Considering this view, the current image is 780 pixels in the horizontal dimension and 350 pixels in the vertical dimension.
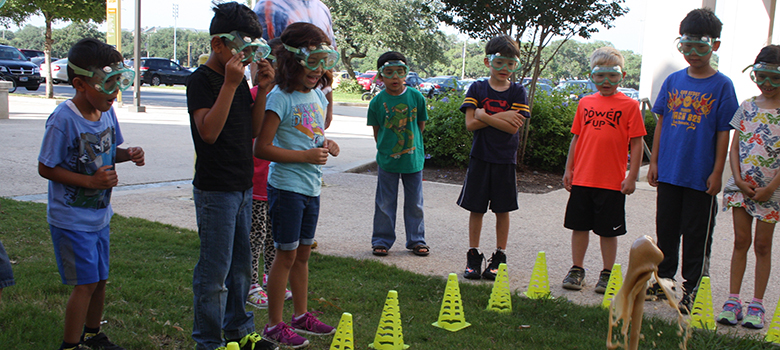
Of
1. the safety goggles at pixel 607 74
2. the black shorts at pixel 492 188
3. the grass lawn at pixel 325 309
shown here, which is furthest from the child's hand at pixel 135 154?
the safety goggles at pixel 607 74

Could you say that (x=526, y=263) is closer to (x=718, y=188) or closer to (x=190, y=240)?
(x=718, y=188)

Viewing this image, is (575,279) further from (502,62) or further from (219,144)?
(219,144)

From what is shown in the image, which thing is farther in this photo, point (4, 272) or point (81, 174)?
point (81, 174)

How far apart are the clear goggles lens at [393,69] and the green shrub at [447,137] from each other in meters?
4.92

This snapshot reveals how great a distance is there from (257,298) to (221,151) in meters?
1.52

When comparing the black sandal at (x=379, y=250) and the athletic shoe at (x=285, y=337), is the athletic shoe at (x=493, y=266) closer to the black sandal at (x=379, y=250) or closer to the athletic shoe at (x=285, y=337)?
the black sandal at (x=379, y=250)

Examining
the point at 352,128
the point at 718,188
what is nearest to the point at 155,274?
the point at 718,188

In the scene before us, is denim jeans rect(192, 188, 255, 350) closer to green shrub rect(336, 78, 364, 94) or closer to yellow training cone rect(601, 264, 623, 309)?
yellow training cone rect(601, 264, 623, 309)

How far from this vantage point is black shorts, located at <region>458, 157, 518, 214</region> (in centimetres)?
493

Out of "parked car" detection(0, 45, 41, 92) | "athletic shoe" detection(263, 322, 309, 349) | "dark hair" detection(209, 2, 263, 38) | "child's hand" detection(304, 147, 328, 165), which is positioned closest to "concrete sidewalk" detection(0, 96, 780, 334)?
"athletic shoe" detection(263, 322, 309, 349)

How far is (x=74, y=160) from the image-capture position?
286 centimetres

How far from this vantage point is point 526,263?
17.2 feet

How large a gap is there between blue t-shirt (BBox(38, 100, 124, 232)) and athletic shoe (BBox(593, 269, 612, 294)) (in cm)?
335

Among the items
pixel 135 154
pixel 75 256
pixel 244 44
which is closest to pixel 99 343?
pixel 75 256
